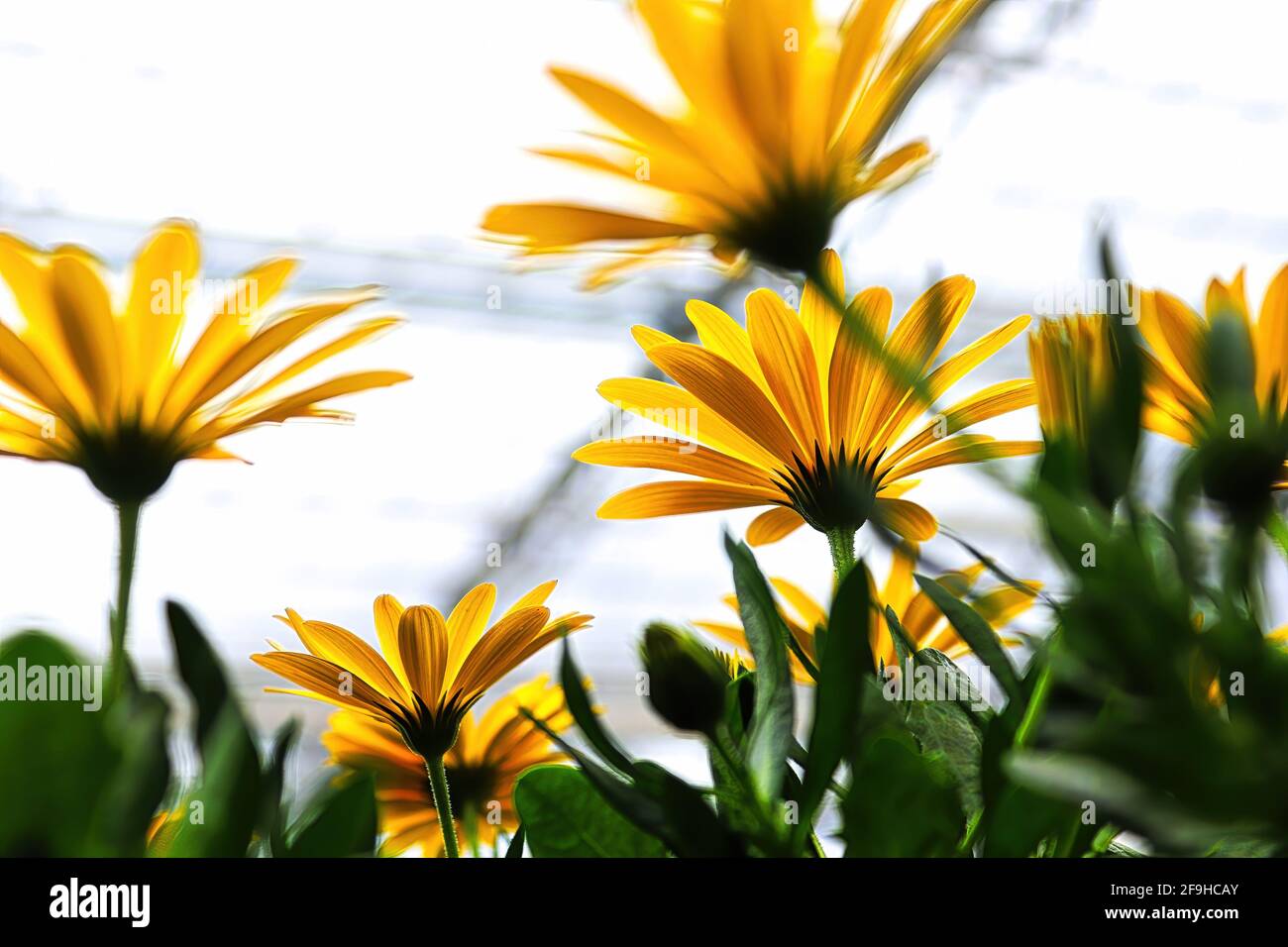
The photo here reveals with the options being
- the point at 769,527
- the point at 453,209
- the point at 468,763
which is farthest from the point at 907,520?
the point at 453,209

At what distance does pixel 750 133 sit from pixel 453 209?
13.1 feet

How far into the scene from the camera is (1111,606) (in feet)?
0.49

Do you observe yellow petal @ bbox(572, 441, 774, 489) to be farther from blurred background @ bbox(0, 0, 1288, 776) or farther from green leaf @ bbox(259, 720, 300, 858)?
blurred background @ bbox(0, 0, 1288, 776)

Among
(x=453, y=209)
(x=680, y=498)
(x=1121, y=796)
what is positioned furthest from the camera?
(x=453, y=209)

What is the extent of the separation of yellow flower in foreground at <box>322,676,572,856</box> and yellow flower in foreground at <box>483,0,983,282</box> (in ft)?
0.43

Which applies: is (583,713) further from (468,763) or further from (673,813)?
(468,763)

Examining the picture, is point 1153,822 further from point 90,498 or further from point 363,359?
point 90,498

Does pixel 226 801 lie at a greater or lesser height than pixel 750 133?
lesser

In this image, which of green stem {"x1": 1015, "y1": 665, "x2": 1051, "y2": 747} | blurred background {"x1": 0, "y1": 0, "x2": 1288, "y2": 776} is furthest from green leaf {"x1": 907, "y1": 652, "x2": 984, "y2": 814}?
blurred background {"x1": 0, "y1": 0, "x2": 1288, "y2": 776}

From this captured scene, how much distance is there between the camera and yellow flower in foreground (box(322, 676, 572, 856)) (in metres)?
0.28

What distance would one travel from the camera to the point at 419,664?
0.23 metres

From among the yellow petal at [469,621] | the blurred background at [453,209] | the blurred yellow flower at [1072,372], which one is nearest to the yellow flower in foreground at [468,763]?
the yellow petal at [469,621]

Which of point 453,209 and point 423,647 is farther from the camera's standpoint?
point 453,209

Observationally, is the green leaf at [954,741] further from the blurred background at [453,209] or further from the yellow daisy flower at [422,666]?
the blurred background at [453,209]
